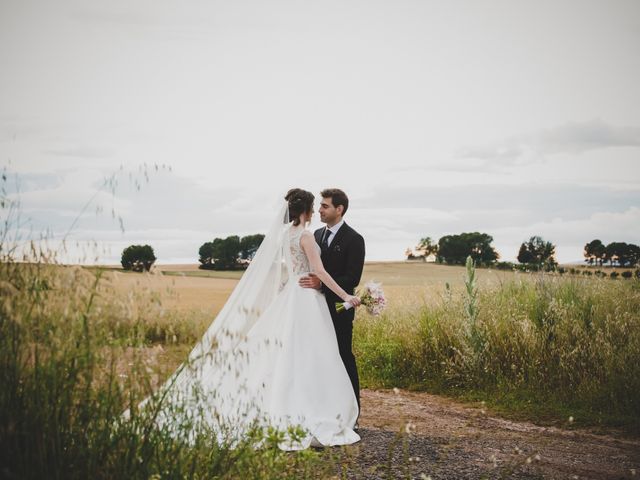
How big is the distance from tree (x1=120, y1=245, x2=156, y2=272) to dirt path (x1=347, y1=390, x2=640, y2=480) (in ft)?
8.07

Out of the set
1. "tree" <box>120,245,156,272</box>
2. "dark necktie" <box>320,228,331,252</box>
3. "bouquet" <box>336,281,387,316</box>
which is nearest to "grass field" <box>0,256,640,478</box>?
"tree" <box>120,245,156,272</box>

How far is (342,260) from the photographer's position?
7.25 metres

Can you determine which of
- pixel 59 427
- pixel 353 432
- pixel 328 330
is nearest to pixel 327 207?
pixel 328 330

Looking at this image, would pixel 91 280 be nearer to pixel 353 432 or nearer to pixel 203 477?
pixel 203 477

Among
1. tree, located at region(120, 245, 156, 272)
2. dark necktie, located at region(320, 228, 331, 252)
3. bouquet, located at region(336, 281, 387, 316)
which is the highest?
dark necktie, located at region(320, 228, 331, 252)

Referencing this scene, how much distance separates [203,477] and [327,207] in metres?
4.21

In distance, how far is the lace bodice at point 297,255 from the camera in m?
6.95

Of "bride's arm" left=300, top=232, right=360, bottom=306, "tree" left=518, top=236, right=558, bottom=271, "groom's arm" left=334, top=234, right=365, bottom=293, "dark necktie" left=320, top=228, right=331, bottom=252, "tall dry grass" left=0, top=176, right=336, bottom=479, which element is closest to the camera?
"tall dry grass" left=0, top=176, right=336, bottom=479

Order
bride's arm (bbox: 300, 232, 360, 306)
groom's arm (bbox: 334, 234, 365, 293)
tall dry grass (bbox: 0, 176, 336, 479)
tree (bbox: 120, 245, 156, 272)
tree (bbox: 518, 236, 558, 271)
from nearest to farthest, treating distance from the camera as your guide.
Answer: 1. tall dry grass (bbox: 0, 176, 336, 479)
2. tree (bbox: 120, 245, 156, 272)
3. bride's arm (bbox: 300, 232, 360, 306)
4. groom's arm (bbox: 334, 234, 365, 293)
5. tree (bbox: 518, 236, 558, 271)

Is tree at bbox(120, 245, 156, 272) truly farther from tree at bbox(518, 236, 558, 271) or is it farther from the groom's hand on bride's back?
tree at bbox(518, 236, 558, 271)

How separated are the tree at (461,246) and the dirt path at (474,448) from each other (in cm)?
2872

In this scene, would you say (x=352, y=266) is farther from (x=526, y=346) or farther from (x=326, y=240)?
(x=526, y=346)

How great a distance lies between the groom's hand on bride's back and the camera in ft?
22.5

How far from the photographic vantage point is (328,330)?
676cm
